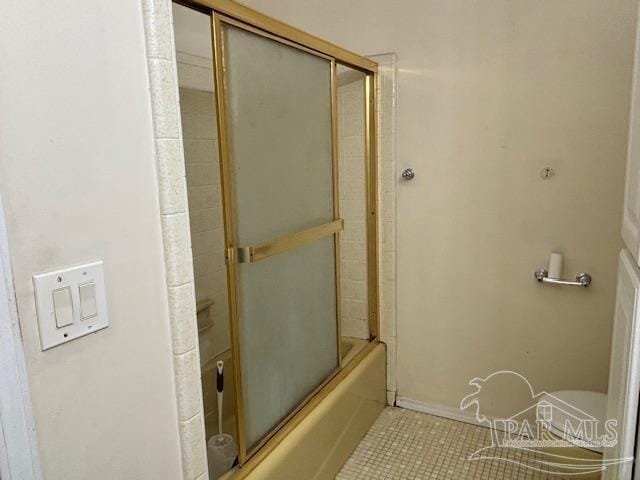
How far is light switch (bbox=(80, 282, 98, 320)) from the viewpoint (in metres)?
0.85

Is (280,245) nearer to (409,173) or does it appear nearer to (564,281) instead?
(409,173)

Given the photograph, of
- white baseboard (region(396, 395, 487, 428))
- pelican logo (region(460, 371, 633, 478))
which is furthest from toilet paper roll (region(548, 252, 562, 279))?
white baseboard (region(396, 395, 487, 428))

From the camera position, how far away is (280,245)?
1.62 m

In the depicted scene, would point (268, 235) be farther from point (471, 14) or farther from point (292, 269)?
point (471, 14)

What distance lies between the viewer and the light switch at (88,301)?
2.79ft

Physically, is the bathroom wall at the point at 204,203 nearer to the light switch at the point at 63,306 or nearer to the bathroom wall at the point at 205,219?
the bathroom wall at the point at 205,219

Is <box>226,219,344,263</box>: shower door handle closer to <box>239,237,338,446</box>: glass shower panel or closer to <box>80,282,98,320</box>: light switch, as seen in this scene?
<box>239,237,338,446</box>: glass shower panel

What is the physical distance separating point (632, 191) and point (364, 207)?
139cm

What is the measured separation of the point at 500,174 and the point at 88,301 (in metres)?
1.82

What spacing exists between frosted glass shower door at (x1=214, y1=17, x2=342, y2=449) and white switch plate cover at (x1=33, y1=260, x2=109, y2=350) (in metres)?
0.55

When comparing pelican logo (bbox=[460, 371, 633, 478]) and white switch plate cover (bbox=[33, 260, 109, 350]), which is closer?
white switch plate cover (bbox=[33, 260, 109, 350])

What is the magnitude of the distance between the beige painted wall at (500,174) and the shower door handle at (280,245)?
1.96ft

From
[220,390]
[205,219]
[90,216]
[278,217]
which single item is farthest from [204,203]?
[90,216]

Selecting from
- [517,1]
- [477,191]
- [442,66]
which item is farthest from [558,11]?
[477,191]
